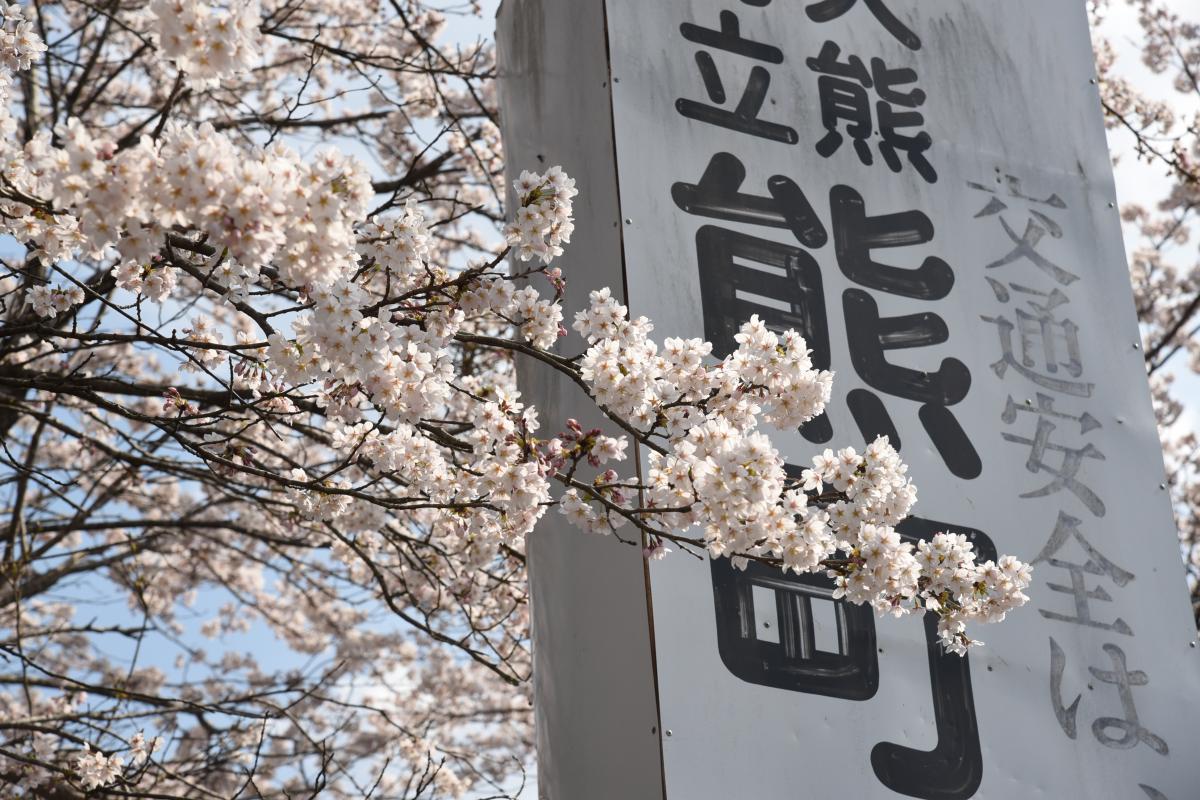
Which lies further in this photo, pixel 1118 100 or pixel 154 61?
pixel 1118 100

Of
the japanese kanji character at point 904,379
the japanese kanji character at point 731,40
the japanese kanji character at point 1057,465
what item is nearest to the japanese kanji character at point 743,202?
the japanese kanji character at point 904,379

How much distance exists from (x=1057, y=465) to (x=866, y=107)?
4.44 feet

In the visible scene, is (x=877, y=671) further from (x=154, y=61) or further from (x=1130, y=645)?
(x=154, y=61)

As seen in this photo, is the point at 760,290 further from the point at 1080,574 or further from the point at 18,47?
the point at 18,47

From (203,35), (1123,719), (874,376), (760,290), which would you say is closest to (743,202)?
(760,290)

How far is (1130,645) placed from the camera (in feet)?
12.2

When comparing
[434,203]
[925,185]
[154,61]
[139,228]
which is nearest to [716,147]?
[925,185]

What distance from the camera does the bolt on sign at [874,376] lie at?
3.04 meters

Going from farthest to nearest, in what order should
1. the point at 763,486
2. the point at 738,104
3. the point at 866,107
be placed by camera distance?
the point at 866,107, the point at 738,104, the point at 763,486

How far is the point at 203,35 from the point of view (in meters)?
2.03

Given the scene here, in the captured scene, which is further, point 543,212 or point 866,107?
point 866,107

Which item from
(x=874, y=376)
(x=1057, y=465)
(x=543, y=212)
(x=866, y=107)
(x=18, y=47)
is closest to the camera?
(x=543, y=212)

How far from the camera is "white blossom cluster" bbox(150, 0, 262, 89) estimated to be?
2.01 meters

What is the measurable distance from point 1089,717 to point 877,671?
81cm
